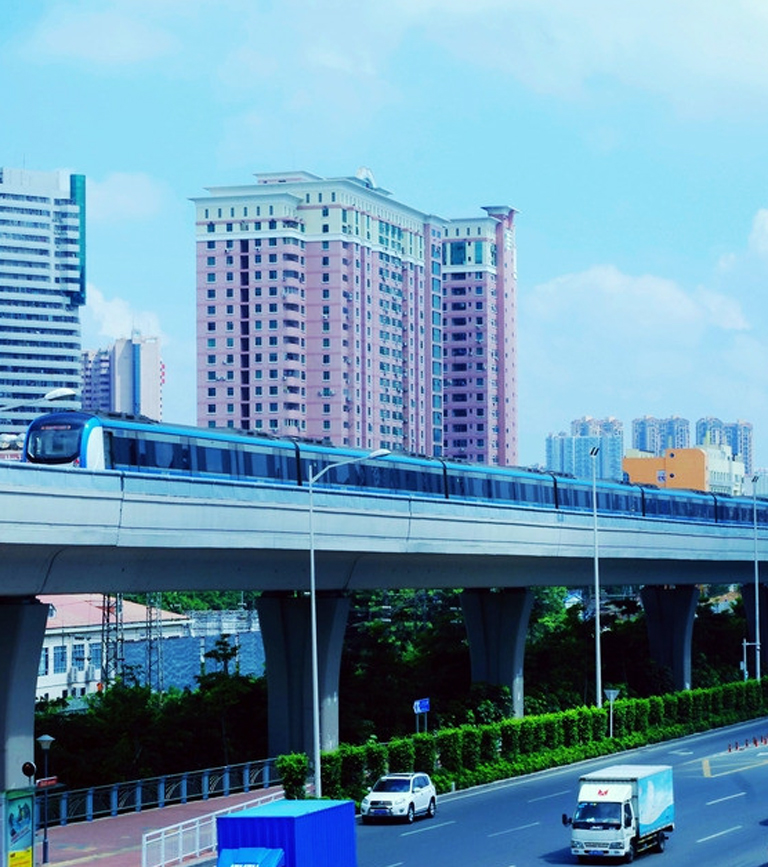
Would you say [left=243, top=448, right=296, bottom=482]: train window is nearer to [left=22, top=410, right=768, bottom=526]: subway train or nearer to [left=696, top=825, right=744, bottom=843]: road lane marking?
[left=22, top=410, right=768, bottom=526]: subway train

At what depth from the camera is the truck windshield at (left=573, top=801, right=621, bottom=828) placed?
39.7 meters

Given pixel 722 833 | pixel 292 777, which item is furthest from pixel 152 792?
pixel 722 833

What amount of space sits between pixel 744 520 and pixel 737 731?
27676 millimetres

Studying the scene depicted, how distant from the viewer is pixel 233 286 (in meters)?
188

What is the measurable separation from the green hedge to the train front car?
10333 mm

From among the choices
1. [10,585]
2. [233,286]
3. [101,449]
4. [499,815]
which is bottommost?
[499,815]

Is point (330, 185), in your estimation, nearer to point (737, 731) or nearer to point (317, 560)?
point (737, 731)

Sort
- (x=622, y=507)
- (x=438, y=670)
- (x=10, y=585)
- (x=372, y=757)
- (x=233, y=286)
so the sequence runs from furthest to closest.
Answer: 1. (x=233, y=286)
2. (x=622, y=507)
3. (x=438, y=670)
4. (x=372, y=757)
5. (x=10, y=585)

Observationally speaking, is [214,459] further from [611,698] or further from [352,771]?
[611,698]

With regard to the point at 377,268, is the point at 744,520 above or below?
below

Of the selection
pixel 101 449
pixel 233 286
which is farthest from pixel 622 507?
pixel 233 286

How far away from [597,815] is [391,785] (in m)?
10.1

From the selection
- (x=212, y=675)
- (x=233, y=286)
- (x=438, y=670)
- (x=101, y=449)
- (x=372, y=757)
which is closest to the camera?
(x=101, y=449)

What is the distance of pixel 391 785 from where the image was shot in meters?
48.9
